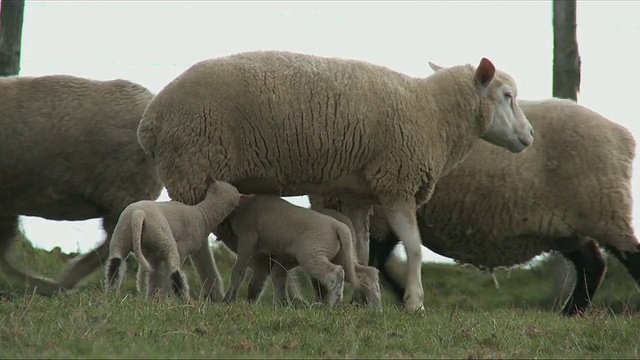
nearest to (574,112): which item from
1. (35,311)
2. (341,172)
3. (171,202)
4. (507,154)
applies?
(507,154)

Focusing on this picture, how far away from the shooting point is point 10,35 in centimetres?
1205

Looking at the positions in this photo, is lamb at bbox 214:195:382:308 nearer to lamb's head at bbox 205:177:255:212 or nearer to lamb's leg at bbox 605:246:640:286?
lamb's head at bbox 205:177:255:212

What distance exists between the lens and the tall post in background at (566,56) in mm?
12852

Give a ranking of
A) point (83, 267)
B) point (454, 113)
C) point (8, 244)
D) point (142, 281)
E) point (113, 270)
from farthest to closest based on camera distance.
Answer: point (8, 244), point (83, 267), point (454, 113), point (142, 281), point (113, 270)

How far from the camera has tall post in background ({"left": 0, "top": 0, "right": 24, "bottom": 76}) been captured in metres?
12.0

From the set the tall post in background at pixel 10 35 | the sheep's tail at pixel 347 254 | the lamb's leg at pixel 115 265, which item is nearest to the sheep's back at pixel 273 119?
the sheep's tail at pixel 347 254

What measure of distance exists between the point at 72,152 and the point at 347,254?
7.97 feet

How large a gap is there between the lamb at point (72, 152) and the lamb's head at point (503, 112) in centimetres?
251

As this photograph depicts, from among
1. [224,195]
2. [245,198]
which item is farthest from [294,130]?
[224,195]

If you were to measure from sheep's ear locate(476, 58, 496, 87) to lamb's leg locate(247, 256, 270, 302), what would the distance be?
2.09m

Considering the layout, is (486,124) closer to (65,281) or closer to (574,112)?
(574,112)

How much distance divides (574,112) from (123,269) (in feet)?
14.5

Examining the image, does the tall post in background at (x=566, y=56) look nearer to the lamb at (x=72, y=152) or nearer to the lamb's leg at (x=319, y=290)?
the lamb's leg at (x=319, y=290)

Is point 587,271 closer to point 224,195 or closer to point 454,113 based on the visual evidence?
point 454,113
